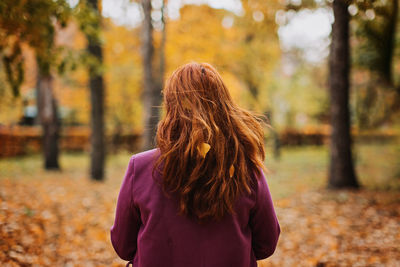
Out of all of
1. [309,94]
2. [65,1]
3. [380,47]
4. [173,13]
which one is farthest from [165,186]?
[309,94]

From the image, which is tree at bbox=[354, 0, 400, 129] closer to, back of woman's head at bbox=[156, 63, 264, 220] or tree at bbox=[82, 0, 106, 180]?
back of woman's head at bbox=[156, 63, 264, 220]

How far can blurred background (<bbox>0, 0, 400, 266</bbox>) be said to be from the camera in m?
4.47

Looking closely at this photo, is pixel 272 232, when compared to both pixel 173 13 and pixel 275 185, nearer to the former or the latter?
pixel 275 185

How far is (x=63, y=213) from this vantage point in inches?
226

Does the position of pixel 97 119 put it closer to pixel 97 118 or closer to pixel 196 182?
pixel 97 118

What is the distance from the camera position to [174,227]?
1.52 m

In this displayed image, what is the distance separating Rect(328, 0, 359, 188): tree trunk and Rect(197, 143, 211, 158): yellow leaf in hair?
701 cm

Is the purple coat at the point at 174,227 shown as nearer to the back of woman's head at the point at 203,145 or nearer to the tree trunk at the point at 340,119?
the back of woman's head at the point at 203,145

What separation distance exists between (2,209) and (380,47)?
857 cm

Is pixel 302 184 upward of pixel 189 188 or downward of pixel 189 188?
downward

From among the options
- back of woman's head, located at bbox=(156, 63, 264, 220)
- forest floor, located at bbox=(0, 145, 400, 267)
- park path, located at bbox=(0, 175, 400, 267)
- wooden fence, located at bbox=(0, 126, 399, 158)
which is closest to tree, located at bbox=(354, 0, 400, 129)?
forest floor, located at bbox=(0, 145, 400, 267)

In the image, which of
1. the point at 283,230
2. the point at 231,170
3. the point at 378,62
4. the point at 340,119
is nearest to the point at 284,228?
the point at 283,230

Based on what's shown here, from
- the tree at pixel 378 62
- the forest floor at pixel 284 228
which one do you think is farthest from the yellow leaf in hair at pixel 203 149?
the tree at pixel 378 62

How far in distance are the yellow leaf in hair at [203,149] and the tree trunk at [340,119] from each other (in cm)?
701
